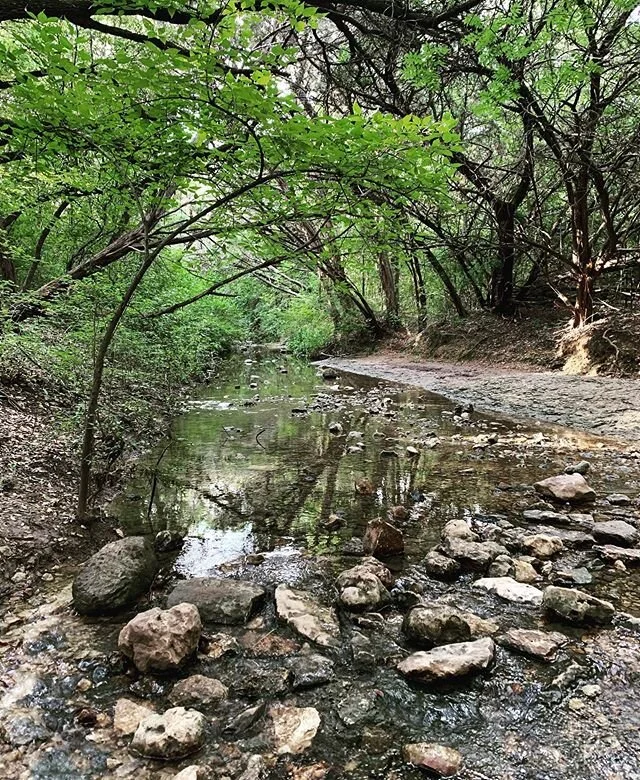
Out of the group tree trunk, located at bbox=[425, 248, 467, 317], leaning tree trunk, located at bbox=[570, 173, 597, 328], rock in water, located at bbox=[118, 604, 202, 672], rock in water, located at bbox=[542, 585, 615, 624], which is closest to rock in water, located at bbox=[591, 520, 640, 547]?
rock in water, located at bbox=[542, 585, 615, 624]

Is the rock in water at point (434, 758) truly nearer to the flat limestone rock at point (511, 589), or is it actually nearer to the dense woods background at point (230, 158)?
the flat limestone rock at point (511, 589)

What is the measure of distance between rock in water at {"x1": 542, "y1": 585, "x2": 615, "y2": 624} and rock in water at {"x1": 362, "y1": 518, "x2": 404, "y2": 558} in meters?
1.17

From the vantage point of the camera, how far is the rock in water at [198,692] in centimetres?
229

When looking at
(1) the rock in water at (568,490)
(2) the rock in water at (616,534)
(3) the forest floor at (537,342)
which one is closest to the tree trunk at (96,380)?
(2) the rock in water at (616,534)

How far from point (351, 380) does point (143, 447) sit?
10.8 m

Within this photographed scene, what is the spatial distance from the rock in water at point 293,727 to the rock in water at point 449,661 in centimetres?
54

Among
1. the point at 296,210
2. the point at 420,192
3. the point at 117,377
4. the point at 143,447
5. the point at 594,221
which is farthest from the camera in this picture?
the point at 594,221

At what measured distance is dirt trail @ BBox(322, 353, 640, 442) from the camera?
8.53m

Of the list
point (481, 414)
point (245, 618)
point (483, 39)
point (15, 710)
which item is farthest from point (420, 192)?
point (481, 414)

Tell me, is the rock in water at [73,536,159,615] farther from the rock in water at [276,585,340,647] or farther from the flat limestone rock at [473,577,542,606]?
the flat limestone rock at [473,577,542,606]

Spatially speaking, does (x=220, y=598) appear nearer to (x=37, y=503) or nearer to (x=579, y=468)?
(x=37, y=503)

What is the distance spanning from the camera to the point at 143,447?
7.19 m

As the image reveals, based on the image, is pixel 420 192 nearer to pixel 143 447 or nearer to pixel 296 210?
pixel 296 210

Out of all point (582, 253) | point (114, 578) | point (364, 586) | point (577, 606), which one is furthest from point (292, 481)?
point (582, 253)
